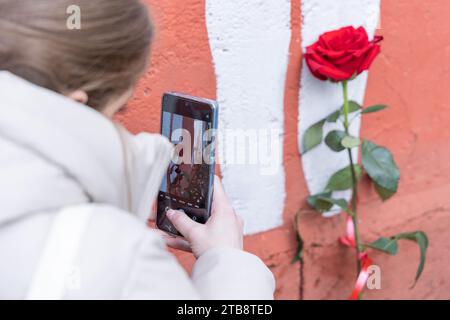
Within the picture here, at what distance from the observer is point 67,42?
82 cm

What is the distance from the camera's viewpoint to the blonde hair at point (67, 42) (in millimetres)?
811

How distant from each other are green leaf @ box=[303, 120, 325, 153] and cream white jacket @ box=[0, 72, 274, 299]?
98cm

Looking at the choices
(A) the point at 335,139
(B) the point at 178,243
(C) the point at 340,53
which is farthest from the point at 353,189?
(B) the point at 178,243

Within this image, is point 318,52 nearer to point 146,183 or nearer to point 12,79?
point 146,183

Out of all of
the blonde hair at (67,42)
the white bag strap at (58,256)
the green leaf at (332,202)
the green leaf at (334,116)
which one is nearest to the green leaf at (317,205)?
the green leaf at (332,202)

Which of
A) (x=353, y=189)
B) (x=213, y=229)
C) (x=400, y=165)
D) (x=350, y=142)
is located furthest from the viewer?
(x=400, y=165)

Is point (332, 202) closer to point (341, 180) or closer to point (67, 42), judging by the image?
point (341, 180)

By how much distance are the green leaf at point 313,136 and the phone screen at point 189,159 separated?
0.61m

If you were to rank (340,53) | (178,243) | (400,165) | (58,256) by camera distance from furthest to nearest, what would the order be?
1. (400,165)
2. (340,53)
3. (178,243)
4. (58,256)

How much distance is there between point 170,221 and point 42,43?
0.48 m

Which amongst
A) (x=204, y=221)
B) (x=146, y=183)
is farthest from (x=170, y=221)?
(x=146, y=183)

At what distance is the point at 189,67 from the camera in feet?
5.04

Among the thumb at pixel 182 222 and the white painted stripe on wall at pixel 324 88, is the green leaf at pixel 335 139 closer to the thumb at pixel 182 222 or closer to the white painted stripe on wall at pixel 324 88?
the white painted stripe on wall at pixel 324 88

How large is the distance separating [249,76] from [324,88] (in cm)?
22
